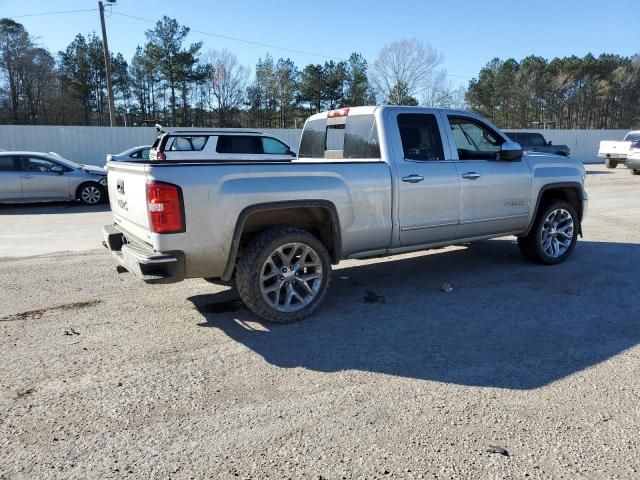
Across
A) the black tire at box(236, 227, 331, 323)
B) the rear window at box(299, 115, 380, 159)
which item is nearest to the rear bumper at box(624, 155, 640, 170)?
the rear window at box(299, 115, 380, 159)

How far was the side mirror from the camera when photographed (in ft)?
18.9

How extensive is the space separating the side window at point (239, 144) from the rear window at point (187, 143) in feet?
1.43

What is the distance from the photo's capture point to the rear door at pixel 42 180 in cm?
1298

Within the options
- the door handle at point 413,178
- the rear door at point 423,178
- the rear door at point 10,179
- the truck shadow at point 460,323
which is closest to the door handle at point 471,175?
the rear door at point 423,178

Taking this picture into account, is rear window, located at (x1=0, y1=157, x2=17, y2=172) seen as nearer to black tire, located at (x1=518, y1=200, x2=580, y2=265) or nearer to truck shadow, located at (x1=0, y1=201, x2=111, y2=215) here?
truck shadow, located at (x1=0, y1=201, x2=111, y2=215)

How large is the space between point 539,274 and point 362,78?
159 ft

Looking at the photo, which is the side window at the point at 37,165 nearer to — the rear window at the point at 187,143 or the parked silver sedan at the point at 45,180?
the parked silver sedan at the point at 45,180

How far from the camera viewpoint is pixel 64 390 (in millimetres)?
3289

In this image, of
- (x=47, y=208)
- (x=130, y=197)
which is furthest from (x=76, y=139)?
(x=130, y=197)

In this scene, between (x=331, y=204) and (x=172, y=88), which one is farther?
(x=172, y=88)

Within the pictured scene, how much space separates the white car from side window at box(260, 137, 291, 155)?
17 centimetres

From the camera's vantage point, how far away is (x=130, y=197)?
432 cm

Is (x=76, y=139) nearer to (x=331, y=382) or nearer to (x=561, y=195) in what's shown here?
(x=561, y=195)

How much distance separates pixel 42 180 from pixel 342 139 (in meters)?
10.6
